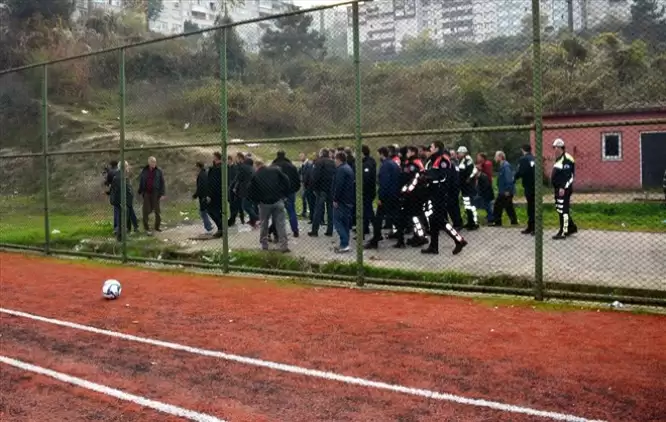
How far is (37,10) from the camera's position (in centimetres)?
3853

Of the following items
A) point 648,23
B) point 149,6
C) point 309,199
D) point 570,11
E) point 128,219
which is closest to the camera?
point 648,23

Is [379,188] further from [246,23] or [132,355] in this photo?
[132,355]

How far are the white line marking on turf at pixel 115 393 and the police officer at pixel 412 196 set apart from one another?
7317 mm

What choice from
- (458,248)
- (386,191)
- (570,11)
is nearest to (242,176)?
(386,191)

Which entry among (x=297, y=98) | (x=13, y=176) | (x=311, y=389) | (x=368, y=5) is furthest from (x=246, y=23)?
(x=13, y=176)

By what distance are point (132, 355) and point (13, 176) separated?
1213 centimetres

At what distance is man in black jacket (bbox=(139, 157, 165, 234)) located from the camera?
15.1 m

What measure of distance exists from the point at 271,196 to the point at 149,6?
68.8 m

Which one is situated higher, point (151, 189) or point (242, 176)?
point (242, 176)

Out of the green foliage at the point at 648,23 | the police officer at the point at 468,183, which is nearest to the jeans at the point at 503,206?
the police officer at the point at 468,183

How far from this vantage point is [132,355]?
21.3 feet

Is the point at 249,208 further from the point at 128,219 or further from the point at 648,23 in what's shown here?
the point at 648,23

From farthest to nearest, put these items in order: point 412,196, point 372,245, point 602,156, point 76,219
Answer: point 76,219
point 372,245
point 412,196
point 602,156

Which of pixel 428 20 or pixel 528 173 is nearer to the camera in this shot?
pixel 428 20
